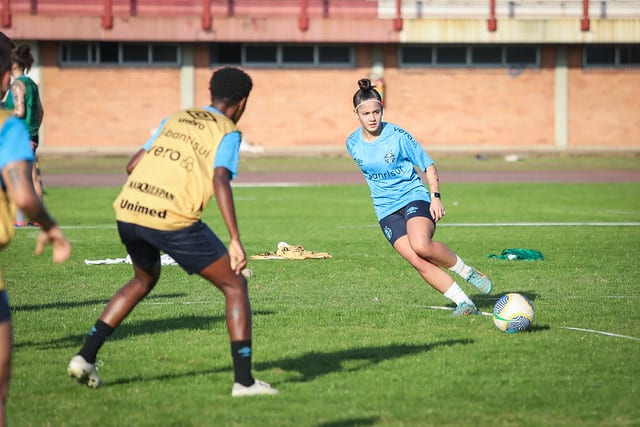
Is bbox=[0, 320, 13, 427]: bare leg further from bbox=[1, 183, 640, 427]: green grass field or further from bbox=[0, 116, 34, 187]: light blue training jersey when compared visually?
bbox=[1, 183, 640, 427]: green grass field

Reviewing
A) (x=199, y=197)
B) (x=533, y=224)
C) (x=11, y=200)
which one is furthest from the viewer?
(x=533, y=224)

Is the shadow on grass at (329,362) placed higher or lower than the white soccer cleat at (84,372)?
lower

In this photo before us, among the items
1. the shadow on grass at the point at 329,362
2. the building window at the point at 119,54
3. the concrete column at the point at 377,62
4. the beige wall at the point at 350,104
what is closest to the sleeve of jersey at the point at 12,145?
the shadow on grass at the point at 329,362

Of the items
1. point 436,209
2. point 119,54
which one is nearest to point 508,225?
point 436,209

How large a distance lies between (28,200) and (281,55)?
4198 centimetres

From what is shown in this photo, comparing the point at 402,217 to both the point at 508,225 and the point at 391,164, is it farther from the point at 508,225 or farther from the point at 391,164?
the point at 508,225

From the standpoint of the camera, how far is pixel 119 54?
151ft

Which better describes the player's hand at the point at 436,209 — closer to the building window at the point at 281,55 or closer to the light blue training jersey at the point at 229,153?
the light blue training jersey at the point at 229,153

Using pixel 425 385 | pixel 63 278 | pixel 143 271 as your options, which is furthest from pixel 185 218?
pixel 63 278

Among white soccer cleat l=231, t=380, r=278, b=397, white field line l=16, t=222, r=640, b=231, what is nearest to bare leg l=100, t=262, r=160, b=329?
white soccer cleat l=231, t=380, r=278, b=397

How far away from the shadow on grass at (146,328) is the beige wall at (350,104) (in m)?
36.4

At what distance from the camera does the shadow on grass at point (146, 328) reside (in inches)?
350

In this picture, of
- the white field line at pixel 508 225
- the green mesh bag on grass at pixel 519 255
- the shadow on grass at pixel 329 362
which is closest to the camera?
the shadow on grass at pixel 329 362

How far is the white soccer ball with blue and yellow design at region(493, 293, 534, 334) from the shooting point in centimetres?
913
